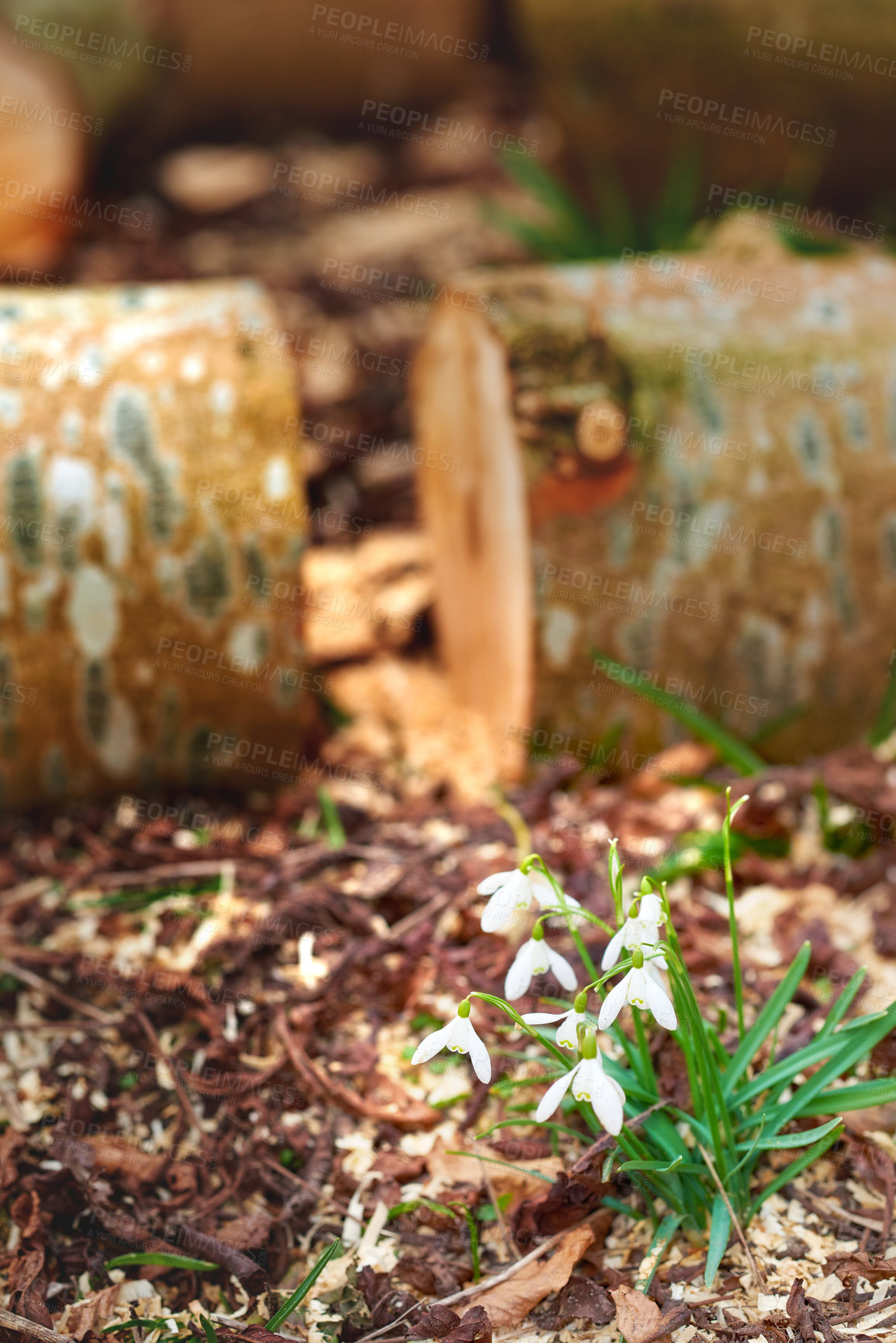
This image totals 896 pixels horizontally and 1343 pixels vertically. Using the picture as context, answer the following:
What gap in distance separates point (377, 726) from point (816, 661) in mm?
916

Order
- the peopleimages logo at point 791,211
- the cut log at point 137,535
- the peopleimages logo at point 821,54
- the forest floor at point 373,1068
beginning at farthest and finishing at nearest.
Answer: the peopleimages logo at point 791,211 < the peopleimages logo at point 821,54 < the cut log at point 137,535 < the forest floor at point 373,1068

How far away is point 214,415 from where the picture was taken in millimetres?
1860

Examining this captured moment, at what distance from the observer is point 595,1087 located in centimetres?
95

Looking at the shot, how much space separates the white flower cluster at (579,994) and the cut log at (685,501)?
783 millimetres

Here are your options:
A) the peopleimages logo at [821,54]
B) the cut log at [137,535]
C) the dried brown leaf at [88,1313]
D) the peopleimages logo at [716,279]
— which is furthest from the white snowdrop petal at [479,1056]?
the peopleimages logo at [821,54]

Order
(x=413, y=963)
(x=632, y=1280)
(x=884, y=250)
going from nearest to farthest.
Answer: (x=632, y=1280)
(x=413, y=963)
(x=884, y=250)

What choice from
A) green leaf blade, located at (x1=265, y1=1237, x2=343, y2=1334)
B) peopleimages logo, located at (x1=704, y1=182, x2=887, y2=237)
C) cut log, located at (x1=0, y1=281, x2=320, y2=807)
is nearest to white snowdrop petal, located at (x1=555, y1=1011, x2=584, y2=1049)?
green leaf blade, located at (x1=265, y1=1237, x2=343, y2=1334)

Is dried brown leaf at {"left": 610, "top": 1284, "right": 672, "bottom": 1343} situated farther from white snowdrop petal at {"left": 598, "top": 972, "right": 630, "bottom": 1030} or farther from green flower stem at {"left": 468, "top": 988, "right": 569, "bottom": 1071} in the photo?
white snowdrop petal at {"left": 598, "top": 972, "right": 630, "bottom": 1030}

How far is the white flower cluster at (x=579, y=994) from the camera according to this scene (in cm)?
96

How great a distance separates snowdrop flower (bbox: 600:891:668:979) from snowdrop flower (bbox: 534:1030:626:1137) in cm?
9

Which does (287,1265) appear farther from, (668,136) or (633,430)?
(668,136)

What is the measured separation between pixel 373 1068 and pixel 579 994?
1.79 ft

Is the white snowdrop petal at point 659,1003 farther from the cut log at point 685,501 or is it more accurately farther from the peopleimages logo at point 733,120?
the peopleimages logo at point 733,120

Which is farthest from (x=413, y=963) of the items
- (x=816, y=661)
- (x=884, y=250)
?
(x=884, y=250)
